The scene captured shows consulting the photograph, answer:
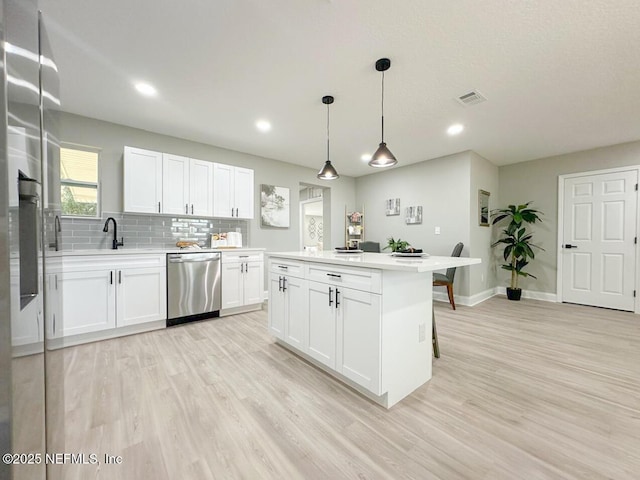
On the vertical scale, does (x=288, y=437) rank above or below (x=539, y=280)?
below

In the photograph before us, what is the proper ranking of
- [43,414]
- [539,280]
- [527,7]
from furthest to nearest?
[539,280] < [527,7] < [43,414]

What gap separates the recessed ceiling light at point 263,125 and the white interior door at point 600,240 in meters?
5.12

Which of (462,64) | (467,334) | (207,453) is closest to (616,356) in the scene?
(467,334)

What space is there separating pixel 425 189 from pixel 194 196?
4.04m

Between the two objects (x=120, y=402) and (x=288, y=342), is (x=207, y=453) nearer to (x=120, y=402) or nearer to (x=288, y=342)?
(x=120, y=402)

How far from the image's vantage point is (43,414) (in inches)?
29.2

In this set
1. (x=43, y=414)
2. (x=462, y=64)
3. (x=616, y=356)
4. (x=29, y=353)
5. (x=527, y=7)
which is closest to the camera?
(x=29, y=353)

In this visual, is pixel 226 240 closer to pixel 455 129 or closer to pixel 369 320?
pixel 369 320

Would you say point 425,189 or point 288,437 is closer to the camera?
point 288,437

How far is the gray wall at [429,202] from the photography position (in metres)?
4.38

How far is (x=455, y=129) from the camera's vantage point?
350 centimetres

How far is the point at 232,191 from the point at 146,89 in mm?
1704

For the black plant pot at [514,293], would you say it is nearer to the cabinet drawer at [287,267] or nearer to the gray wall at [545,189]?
the gray wall at [545,189]

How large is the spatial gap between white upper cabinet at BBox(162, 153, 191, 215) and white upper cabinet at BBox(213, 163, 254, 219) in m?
0.40
